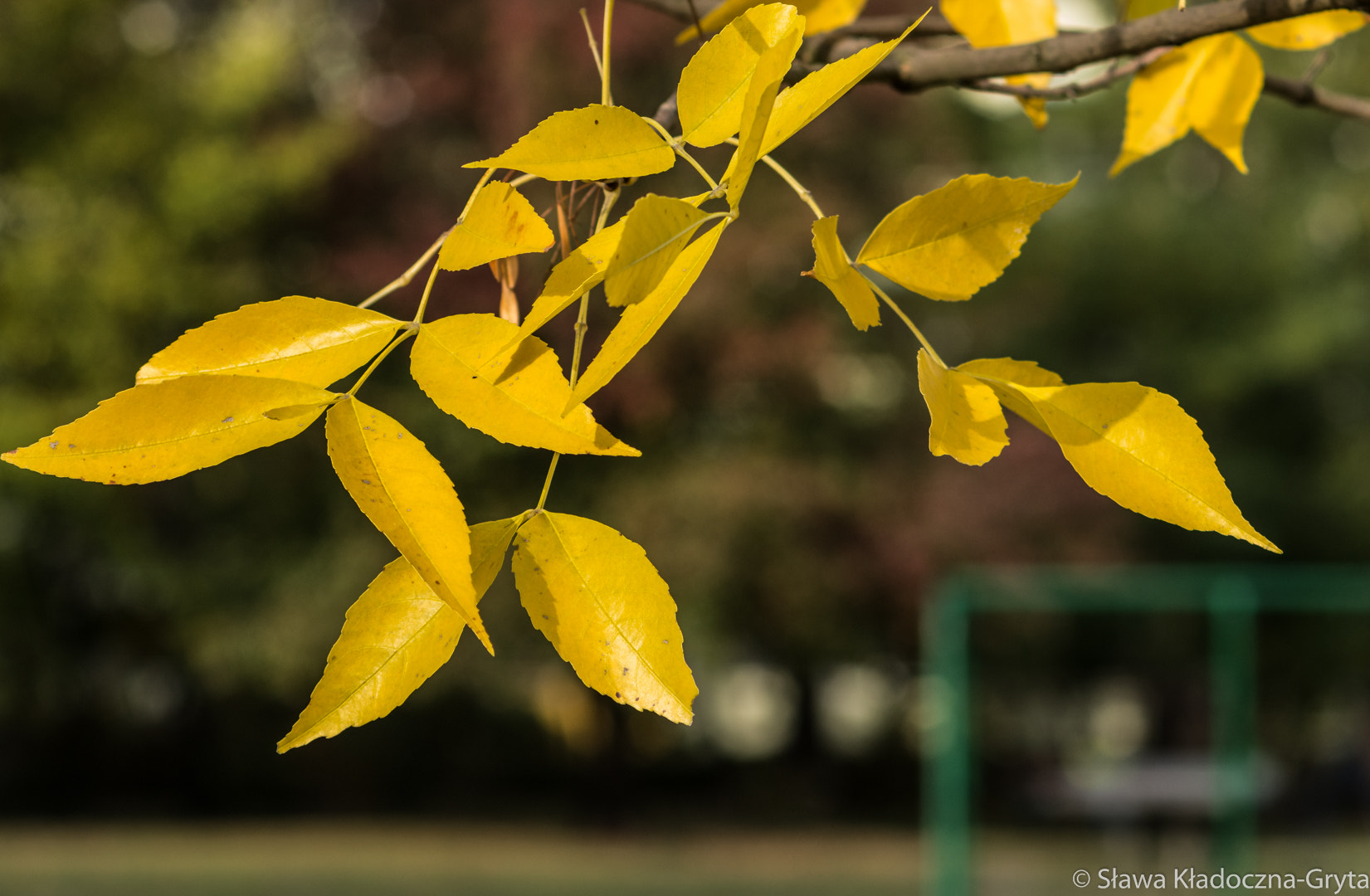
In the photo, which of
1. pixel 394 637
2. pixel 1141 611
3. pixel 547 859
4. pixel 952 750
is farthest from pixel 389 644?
pixel 1141 611

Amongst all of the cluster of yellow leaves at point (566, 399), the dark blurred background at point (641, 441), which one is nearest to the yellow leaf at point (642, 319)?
the cluster of yellow leaves at point (566, 399)

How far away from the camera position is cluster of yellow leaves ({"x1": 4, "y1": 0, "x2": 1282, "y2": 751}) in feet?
0.96

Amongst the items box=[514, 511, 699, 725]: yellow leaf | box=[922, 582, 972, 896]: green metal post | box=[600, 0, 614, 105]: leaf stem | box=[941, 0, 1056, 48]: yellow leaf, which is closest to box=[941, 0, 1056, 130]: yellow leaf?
box=[941, 0, 1056, 48]: yellow leaf

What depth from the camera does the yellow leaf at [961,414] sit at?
0.33m

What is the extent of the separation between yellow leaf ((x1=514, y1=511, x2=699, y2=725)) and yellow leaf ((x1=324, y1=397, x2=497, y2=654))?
0.12 feet

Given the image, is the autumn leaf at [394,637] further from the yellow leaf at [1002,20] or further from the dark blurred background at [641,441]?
the dark blurred background at [641,441]

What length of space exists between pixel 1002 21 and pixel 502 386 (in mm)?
328

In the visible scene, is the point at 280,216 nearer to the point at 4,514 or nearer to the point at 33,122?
the point at 33,122

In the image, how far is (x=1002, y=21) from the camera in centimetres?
55

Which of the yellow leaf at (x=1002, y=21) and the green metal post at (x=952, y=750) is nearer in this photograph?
the yellow leaf at (x=1002, y=21)

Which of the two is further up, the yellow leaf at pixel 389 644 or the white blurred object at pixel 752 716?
the yellow leaf at pixel 389 644

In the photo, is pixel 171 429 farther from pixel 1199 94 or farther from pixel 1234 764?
pixel 1234 764

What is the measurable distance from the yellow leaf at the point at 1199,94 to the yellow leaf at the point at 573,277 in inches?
13.8

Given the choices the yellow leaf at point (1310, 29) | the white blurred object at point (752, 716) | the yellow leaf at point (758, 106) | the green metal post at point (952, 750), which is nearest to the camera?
the yellow leaf at point (758, 106)
